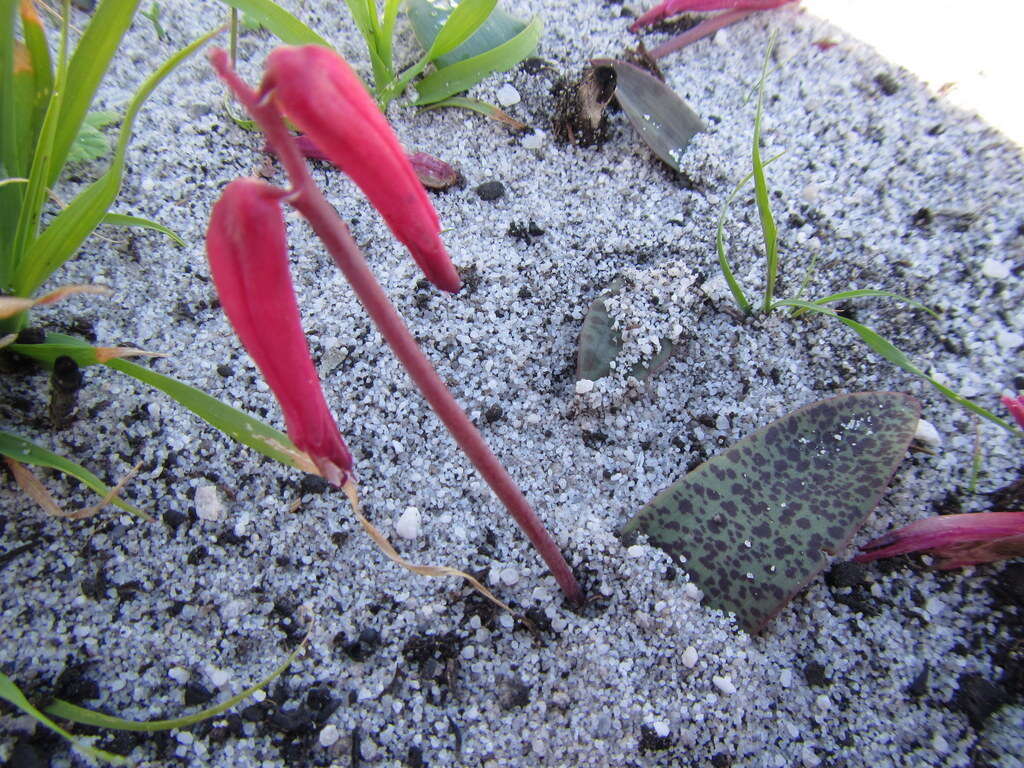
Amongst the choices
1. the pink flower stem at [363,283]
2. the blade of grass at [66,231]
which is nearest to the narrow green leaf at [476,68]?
the blade of grass at [66,231]

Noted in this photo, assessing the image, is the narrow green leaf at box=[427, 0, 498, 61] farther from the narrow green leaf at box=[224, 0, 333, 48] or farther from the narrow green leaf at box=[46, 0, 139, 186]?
the narrow green leaf at box=[46, 0, 139, 186]

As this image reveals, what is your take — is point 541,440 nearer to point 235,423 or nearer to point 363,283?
point 235,423

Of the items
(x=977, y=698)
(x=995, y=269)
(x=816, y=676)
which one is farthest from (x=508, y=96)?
(x=977, y=698)

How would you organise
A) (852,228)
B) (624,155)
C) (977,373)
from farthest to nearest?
(624,155) < (852,228) < (977,373)

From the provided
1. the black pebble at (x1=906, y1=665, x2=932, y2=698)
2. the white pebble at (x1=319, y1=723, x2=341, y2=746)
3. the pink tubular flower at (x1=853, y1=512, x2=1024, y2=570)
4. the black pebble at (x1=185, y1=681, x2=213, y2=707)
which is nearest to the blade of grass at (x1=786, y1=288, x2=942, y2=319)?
the pink tubular flower at (x1=853, y1=512, x2=1024, y2=570)

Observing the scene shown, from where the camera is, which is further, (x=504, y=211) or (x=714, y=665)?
(x=504, y=211)

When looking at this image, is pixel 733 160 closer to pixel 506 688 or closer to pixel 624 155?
pixel 624 155

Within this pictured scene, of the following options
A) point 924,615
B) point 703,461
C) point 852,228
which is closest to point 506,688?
point 703,461
